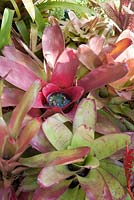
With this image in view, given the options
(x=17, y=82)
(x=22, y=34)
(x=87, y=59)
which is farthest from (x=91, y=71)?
(x=22, y=34)

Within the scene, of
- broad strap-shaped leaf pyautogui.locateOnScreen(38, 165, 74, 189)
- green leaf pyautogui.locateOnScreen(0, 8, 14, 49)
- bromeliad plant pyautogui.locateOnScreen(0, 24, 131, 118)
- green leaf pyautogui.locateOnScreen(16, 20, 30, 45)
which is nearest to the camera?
broad strap-shaped leaf pyautogui.locateOnScreen(38, 165, 74, 189)

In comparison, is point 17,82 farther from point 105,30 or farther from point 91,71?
point 105,30

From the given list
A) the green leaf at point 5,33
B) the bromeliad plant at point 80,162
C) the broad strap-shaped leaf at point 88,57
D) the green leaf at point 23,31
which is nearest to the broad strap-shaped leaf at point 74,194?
the bromeliad plant at point 80,162

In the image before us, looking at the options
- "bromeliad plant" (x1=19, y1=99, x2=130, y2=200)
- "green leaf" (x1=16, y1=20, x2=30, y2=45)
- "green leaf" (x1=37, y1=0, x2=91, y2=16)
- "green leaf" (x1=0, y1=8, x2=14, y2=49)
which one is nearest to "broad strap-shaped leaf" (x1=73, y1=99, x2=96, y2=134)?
"bromeliad plant" (x1=19, y1=99, x2=130, y2=200)

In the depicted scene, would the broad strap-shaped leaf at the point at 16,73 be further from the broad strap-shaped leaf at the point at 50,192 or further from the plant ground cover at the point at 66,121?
the broad strap-shaped leaf at the point at 50,192

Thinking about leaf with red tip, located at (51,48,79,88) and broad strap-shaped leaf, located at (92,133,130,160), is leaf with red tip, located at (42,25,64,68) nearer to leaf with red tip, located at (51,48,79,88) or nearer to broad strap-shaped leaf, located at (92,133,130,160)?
leaf with red tip, located at (51,48,79,88)

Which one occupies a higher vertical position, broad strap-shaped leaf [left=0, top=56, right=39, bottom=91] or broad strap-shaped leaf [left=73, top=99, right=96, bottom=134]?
broad strap-shaped leaf [left=0, top=56, right=39, bottom=91]

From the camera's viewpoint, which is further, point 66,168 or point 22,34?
point 22,34

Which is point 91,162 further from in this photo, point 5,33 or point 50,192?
point 5,33

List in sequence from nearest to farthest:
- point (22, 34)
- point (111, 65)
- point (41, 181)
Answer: point (41, 181) → point (111, 65) → point (22, 34)
